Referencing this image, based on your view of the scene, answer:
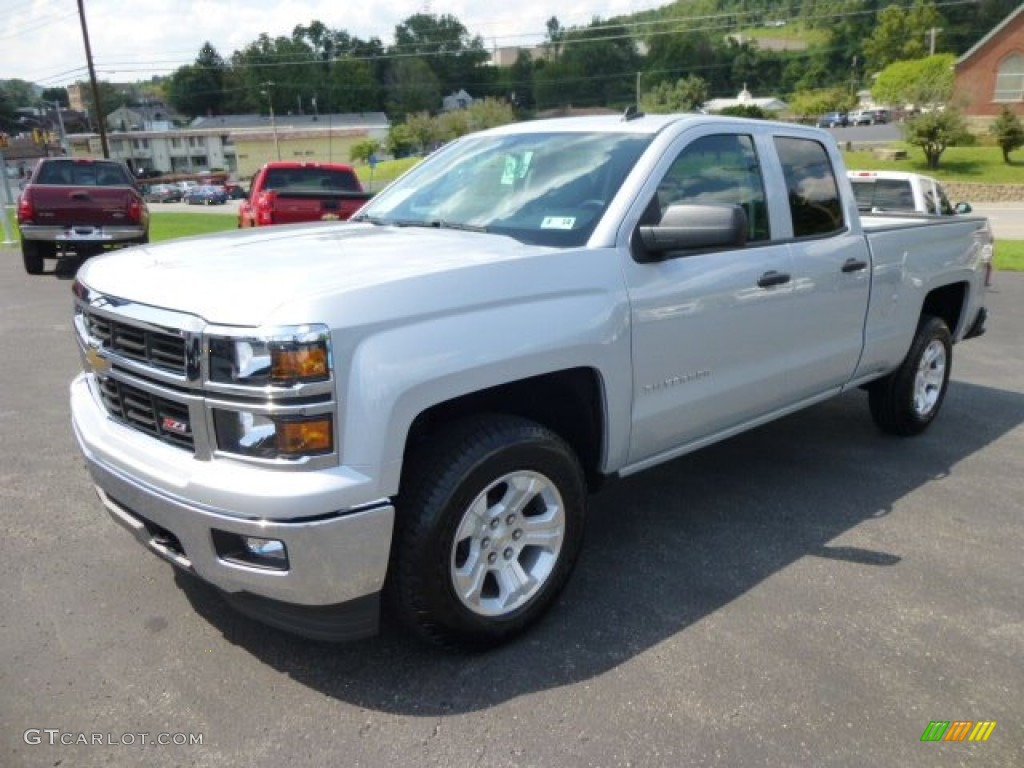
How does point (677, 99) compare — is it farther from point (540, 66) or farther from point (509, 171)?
point (540, 66)

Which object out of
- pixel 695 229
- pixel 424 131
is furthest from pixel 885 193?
pixel 424 131

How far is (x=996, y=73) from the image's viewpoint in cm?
5053

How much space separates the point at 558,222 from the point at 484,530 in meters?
1.29

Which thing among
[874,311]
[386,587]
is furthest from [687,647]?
[874,311]

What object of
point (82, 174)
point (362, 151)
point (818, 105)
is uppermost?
point (818, 105)

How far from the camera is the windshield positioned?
132 inches

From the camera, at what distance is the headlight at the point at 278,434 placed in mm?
2408

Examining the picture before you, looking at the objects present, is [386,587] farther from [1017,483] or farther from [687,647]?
[1017,483]

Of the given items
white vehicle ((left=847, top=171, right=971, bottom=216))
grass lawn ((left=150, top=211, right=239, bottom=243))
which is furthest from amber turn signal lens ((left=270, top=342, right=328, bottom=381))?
grass lawn ((left=150, top=211, right=239, bottom=243))

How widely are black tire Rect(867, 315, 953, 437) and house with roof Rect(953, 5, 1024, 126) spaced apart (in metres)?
52.5

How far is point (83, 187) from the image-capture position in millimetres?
12469

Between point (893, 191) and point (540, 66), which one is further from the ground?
point (540, 66)

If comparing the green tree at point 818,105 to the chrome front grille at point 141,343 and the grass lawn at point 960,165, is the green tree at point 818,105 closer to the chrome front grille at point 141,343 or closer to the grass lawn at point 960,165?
the grass lawn at point 960,165

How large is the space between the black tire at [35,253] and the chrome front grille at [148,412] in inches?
460
